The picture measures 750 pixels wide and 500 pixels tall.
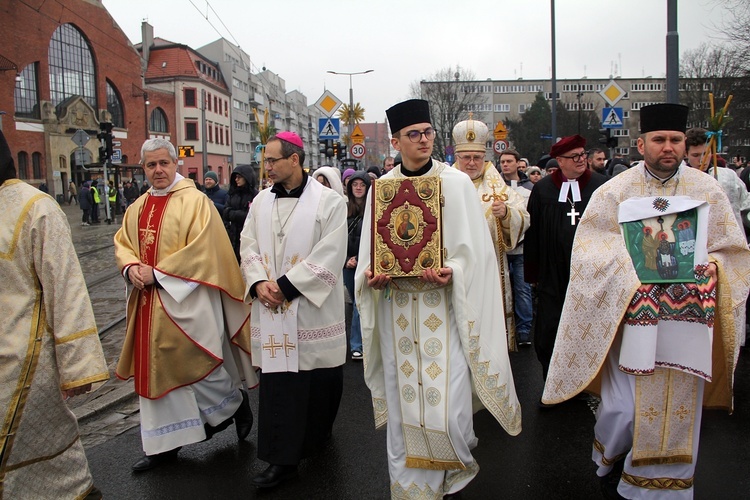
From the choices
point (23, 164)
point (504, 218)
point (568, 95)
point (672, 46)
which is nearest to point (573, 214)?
point (504, 218)

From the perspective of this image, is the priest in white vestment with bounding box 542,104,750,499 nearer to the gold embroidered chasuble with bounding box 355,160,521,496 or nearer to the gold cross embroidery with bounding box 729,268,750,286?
the gold cross embroidery with bounding box 729,268,750,286

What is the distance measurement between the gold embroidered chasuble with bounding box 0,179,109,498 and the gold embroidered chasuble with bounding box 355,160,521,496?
5.07ft

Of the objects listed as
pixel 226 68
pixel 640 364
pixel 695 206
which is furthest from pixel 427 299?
Answer: pixel 226 68

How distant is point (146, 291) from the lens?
4.56 meters

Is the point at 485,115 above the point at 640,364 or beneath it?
above

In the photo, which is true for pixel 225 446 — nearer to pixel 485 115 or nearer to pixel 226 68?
pixel 226 68

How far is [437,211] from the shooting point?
12.0ft

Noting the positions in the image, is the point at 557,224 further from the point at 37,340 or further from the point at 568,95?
the point at 568,95

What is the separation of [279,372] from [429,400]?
1250 millimetres

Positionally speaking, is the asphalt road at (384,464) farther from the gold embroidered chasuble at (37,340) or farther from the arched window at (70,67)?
the arched window at (70,67)

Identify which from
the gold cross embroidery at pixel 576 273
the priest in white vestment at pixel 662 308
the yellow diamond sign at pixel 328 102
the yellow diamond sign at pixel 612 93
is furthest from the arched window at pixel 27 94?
the priest in white vestment at pixel 662 308

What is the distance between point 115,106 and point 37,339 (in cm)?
5641

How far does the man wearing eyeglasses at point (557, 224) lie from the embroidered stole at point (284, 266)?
212cm

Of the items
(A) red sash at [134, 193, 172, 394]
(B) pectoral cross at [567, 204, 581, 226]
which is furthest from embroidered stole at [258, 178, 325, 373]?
(B) pectoral cross at [567, 204, 581, 226]
